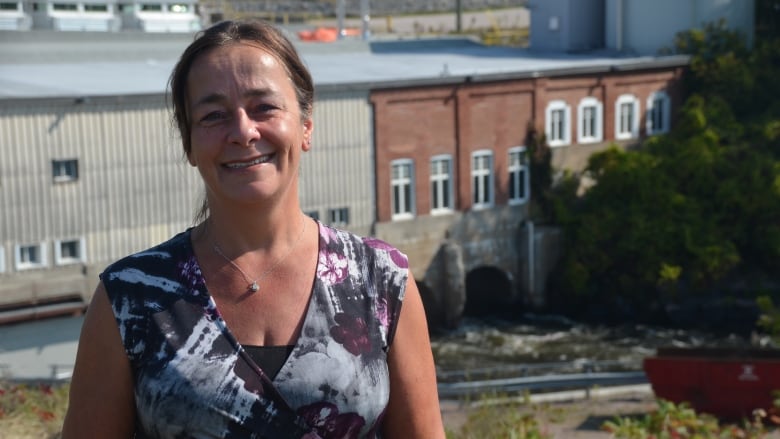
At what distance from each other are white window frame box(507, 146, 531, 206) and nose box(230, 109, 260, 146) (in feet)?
116

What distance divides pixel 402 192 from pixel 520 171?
14.7 ft

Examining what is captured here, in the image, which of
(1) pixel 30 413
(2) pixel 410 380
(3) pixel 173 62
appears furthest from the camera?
(3) pixel 173 62

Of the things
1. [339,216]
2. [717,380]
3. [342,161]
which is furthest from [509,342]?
[717,380]

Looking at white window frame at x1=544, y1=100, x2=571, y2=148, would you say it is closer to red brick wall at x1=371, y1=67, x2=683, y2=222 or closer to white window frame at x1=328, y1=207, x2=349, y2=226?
red brick wall at x1=371, y1=67, x2=683, y2=222

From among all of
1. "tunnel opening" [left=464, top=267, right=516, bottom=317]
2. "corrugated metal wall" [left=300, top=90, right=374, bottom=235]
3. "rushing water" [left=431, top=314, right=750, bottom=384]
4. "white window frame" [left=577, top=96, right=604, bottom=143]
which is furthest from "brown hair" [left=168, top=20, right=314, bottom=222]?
"white window frame" [left=577, top=96, right=604, bottom=143]

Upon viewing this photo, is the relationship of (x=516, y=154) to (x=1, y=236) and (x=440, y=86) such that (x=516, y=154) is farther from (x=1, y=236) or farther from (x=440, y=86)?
(x=1, y=236)

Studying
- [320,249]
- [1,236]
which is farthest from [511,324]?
[320,249]

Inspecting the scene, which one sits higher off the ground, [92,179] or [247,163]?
[247,163]

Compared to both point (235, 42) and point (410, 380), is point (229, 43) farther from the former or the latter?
point (410, 380)

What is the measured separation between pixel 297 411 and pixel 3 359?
85.3 ft

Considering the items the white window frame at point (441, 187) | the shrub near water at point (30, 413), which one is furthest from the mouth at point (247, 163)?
the white window frame at point (441, 187)

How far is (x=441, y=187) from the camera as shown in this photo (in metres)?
38.0

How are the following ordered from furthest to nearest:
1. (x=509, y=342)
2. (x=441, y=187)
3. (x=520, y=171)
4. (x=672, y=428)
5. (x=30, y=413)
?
(x=520, y=171)
(x=441, y=187)
(x=509, y=342)
(x=672, y=428)
(x=30, y=413)

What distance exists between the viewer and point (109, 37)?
4081 cm
